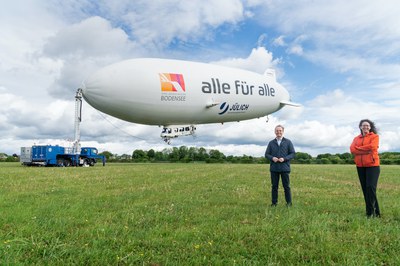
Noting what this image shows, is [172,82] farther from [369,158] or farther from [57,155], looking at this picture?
[369,158]

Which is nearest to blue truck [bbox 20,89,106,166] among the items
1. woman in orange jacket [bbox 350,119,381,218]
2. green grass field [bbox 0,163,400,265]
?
green grass field [bbox 0,163,400,265]

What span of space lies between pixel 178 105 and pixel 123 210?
894 inches

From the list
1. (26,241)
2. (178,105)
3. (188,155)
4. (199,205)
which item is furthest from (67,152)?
(26,241)

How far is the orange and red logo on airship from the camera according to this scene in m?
29.7

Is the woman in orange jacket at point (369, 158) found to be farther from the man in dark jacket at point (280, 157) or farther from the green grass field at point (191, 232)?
the man in dark jacket at point (280, 157)

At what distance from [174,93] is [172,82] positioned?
3.17 ft

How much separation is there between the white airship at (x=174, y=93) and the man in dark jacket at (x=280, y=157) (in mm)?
20319

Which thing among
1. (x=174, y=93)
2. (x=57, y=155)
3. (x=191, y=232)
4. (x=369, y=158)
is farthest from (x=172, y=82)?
(x=191, y=232)

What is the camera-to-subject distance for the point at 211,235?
6297mm

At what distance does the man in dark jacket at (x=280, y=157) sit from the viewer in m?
9.92

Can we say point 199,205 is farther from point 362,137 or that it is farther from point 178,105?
point 178,105

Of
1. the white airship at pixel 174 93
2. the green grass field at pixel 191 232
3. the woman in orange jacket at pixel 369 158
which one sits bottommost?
the green grass field at pixel 191 232

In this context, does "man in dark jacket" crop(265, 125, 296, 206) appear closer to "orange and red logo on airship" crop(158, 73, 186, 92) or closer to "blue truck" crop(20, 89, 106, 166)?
"orange and red logo on airship" crop(158, 73, 186, 92)

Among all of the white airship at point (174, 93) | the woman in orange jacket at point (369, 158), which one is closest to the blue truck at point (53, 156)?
the white airship at point (174, 93)
